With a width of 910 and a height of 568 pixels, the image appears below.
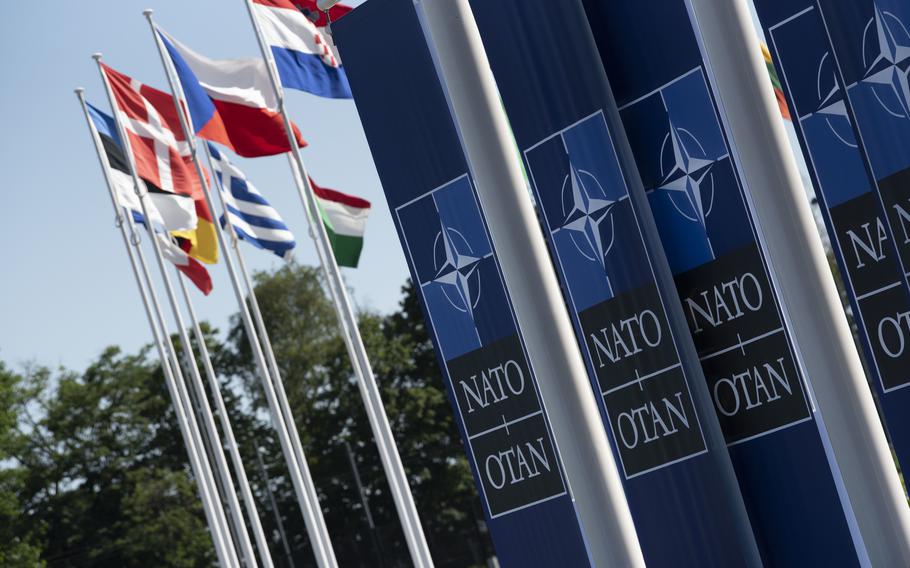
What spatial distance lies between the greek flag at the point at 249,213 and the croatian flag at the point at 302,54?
3.52 m

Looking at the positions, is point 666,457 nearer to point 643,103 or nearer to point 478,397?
point 478,397

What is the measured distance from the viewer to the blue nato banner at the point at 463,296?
11.0 metres

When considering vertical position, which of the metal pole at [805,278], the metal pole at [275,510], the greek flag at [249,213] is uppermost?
the greek flag at [249,213]

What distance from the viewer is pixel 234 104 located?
17.5 meters

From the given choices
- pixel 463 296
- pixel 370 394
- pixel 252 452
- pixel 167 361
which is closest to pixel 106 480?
pixel 252 452

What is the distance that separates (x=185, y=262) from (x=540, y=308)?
43.0 ft

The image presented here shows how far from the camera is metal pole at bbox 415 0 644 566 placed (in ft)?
28.5

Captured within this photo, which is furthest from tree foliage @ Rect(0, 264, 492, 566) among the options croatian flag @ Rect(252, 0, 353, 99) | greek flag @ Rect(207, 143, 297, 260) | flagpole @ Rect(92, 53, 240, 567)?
croatian flag @ Rect(252, 0, 353, 99)

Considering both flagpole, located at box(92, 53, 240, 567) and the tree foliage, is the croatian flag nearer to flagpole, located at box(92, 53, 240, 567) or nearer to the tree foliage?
flagpole, located at box(92, 53, 240, 567)

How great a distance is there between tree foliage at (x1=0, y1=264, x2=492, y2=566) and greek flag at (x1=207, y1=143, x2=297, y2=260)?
26721mm

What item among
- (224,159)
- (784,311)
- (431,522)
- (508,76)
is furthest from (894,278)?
(431,522)

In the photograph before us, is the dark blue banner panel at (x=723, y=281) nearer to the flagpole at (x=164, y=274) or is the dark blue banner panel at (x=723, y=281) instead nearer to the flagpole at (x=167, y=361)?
the flagpole at (x=164, y=274)

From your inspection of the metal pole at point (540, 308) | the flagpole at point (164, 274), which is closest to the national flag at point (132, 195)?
the flagpole at point (164, 274)

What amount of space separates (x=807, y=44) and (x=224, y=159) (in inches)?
502
